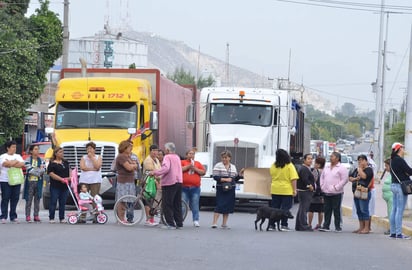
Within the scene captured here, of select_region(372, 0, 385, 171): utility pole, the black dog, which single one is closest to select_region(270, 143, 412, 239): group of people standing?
the black dog

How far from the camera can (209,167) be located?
28.7m

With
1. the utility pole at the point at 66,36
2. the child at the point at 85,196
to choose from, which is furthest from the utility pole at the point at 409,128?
the utility pole at the point at 66,36

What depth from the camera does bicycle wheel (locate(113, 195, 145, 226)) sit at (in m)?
21.0

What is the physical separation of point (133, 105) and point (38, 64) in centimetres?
1815

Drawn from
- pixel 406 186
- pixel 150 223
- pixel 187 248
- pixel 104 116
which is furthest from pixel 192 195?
pixel 104 116

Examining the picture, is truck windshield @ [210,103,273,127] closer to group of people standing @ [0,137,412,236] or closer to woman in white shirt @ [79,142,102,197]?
group of people standing @ [0,137,412,236]

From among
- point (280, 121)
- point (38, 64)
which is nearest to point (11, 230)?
point (280, 121)

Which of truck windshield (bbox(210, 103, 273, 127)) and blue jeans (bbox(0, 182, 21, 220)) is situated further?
truck windshield (bbox(210, 103, 273, 127))

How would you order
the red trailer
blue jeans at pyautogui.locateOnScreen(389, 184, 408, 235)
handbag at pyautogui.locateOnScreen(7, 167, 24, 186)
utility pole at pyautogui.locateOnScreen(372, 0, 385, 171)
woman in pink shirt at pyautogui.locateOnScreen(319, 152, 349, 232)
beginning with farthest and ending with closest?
utility pole at pyautogui.locateOnScreen(372, 0, 385, 171) → the red trailer → woman in pink shirt at pyautogui.locateOnScreen(319, 152, 349, 232) → handbag at pyautogui.locateOnScreen(7, 167, 24, 186) → blue jeans at pyautogui.locateOnScreen(389, 184, 408, 235)

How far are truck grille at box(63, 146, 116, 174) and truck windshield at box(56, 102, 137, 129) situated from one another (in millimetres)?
1113

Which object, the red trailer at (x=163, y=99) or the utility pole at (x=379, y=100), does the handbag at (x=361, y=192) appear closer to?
the red trailer at (x=163, y=99)

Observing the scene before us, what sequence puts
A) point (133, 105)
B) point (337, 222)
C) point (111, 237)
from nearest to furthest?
point (111, 237)
point (337, 222)
point (133, 105)

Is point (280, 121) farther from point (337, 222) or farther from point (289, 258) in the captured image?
point (289, 258)

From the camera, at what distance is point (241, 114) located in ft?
97.9
